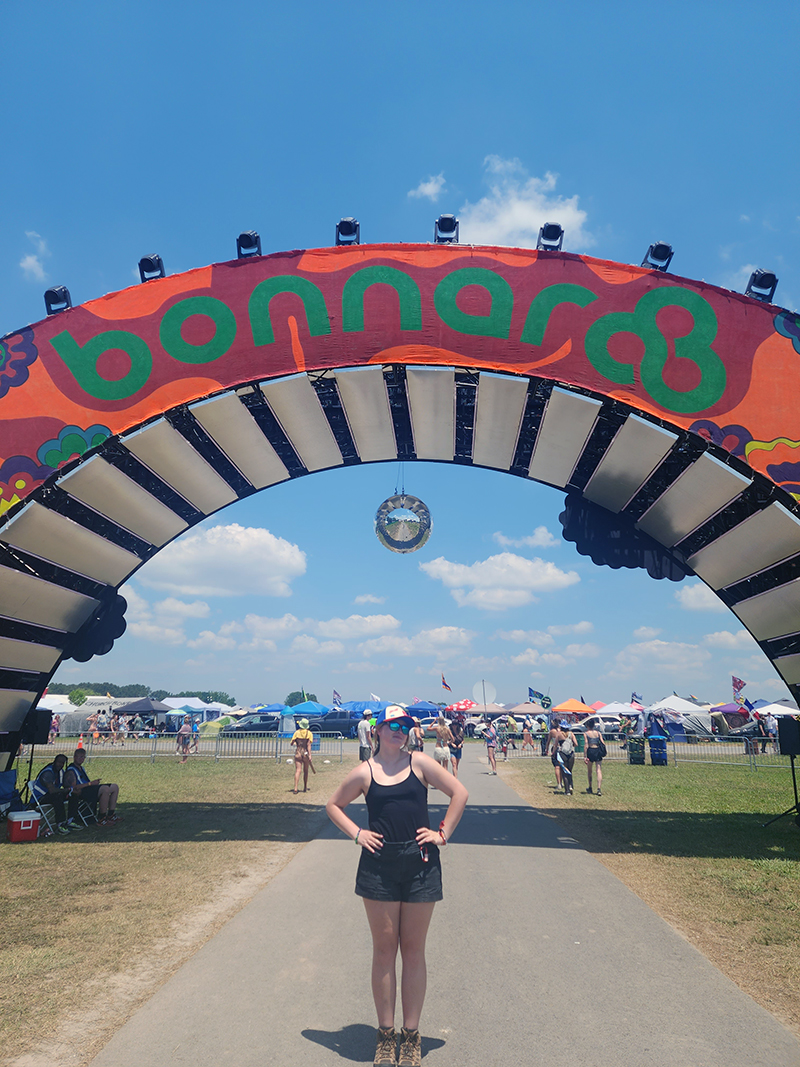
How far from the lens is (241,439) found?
1381 cm

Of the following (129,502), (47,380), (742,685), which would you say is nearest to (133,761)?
(129,502)

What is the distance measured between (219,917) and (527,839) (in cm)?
613

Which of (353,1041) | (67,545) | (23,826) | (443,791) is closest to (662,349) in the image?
(443,791)

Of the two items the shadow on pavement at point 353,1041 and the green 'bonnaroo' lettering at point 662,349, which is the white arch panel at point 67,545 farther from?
the green 'bonnaroo' lettering at point 662,349

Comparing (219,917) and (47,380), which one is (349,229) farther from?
(219,917)

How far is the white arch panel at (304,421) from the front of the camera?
42.0ft

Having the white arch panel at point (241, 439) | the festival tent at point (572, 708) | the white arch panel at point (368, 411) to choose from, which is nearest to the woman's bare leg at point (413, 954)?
the white arch panel at point (368, 411)

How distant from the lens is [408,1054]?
3748 millimetres

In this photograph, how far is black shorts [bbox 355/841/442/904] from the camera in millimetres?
3869

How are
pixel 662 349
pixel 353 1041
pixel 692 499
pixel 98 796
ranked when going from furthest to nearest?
1. pixel 98 796
2. pixel 692 499
3. pixel 662 349
4. pixel 353 1041

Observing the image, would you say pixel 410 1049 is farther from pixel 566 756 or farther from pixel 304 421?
pixel 566 756

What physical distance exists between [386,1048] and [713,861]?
769 centimetres

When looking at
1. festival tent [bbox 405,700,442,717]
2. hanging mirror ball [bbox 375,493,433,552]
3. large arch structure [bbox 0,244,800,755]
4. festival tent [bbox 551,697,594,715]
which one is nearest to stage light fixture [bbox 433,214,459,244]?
large arch structure [bbox 0,244,800,755]

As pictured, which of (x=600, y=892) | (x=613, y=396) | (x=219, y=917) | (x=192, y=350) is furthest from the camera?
(x=192, y=350)
